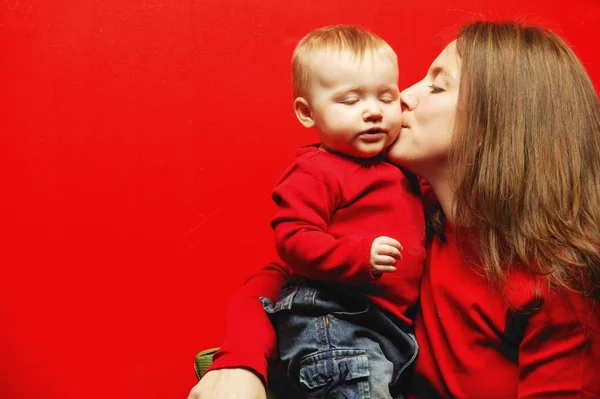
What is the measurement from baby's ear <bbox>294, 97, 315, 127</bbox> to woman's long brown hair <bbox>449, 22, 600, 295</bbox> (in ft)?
0.94

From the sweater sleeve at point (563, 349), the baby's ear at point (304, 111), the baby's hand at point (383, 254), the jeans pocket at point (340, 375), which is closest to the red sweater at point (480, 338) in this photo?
the sweater sleeve at point (563, 349)

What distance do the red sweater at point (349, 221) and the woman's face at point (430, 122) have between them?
0.04m

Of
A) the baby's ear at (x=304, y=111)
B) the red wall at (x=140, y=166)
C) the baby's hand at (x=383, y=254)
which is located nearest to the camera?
the baby's hand at (x=383, y=254)

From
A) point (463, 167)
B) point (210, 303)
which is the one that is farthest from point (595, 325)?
point (210, 303)

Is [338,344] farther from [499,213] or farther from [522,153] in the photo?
[522,153]

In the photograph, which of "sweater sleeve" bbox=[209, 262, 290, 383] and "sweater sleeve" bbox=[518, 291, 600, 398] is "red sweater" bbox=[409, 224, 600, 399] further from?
"sweater sleeve" bbox=[209, 262, 290, 383]

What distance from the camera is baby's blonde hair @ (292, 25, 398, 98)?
1.42 meters

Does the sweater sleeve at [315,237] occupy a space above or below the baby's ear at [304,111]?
below

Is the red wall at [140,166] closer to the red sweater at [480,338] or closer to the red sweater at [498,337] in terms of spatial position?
the red sweater at [480,338]

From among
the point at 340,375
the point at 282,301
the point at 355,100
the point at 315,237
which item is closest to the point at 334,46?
the point at 355,100

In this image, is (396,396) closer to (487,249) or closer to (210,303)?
(487,249)

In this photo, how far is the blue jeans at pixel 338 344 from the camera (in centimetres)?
136

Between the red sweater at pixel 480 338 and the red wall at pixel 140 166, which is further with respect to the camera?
the red wall at pixel 140 166

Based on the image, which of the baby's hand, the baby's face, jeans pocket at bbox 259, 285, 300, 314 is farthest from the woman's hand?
the baby's face
